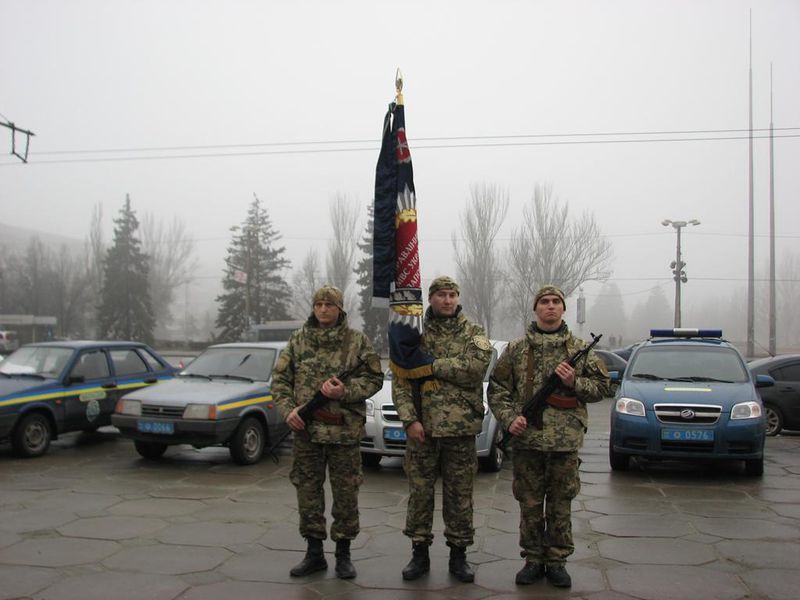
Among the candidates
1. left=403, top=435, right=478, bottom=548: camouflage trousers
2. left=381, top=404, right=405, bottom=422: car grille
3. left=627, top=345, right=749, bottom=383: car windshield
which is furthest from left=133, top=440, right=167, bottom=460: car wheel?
left=627, top=345, right=749, bottom=383: car windshield

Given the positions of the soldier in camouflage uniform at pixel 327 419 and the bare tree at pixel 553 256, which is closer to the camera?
the soldier in camouflage uniform at pixel 327 419

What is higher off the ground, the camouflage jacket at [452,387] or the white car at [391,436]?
the camouflage jacket at [452,387]

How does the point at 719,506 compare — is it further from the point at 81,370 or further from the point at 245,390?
the point at 81,370

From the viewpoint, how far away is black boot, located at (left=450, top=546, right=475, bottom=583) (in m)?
4.47

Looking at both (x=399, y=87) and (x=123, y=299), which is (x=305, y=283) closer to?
(x=123, y=299)

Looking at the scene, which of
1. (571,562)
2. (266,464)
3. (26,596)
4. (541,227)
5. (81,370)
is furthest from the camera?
(541,227)

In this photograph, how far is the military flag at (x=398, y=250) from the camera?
4535 millimetres

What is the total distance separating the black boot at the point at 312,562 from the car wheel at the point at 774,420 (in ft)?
31.5

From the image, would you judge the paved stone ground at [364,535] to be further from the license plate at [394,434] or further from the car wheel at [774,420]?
the car wheel at [774,420]

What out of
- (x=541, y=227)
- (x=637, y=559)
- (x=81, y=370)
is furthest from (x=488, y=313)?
(x=637, y=559)

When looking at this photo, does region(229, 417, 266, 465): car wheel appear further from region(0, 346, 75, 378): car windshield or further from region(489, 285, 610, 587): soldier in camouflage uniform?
region(489, 285, 610, 587): soldier in camouflage uniform

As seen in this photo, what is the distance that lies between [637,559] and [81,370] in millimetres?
8199

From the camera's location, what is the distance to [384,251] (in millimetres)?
4855

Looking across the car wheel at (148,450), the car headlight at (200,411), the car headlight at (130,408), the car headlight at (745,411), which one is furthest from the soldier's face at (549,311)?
the car wheel at (148,450)
